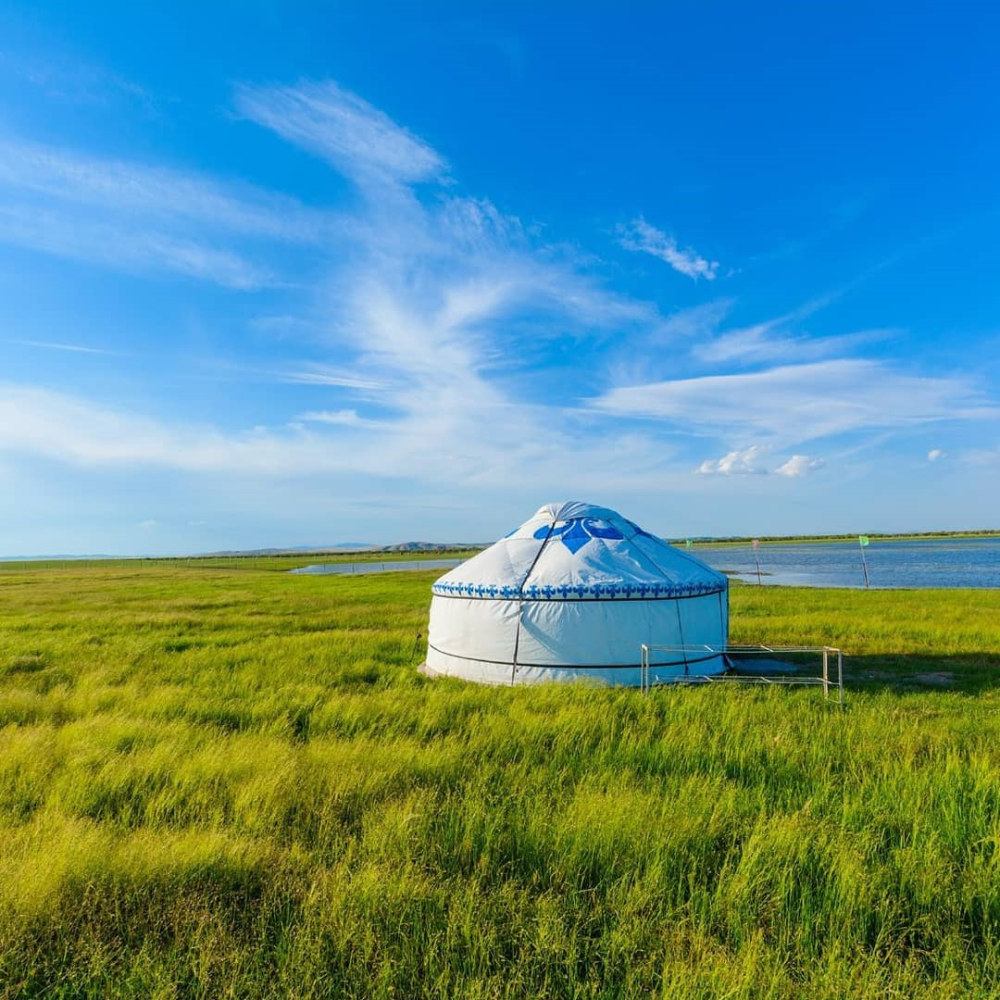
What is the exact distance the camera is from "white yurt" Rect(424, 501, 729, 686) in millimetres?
8453

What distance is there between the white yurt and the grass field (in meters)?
1.00

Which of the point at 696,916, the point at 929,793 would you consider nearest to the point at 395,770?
the point at 696,916

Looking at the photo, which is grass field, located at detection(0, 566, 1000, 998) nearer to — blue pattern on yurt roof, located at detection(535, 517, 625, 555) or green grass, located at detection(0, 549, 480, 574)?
blue pattern on yurt roof, located at detection(535, 517, 625, 555)

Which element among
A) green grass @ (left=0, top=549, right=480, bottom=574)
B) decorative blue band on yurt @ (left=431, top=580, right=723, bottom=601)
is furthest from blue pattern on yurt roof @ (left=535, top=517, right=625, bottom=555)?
green grass @ (left=0, top=549, right=480, bottom=574)

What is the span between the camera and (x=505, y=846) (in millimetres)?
3645

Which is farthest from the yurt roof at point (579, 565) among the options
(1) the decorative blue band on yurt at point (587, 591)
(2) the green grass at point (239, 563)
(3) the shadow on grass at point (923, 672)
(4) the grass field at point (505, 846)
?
(2) the green grass at point (239, 563)

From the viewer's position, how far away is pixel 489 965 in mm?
2682

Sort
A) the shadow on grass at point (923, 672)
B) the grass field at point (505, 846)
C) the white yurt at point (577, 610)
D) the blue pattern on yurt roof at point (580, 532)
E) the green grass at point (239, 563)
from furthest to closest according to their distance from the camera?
the green grass at point (239, 563), the blue pattern on yurt roof at point (580, 532), the white yurt at point (577, 610), the shadow on grass at point (923, 672), the grass field at point (505, 846)

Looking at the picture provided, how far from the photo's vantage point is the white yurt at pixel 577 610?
845 cm

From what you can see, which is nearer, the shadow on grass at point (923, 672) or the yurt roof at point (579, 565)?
the shadow on grass at point (923, 672)

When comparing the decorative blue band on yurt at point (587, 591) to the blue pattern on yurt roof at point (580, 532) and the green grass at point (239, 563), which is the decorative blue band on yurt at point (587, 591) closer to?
the blue pattern on yurt roof at point (580, 532)

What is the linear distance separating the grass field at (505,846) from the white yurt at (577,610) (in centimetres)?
100

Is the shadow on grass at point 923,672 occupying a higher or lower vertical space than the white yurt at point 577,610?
lower

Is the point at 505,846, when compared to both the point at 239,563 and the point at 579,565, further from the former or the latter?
the point at 239,563
